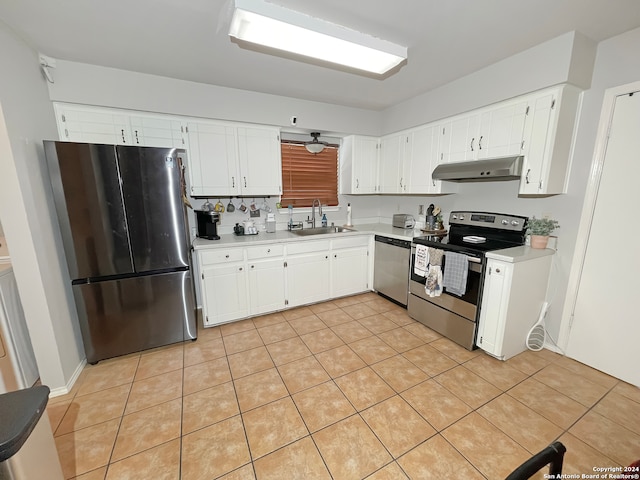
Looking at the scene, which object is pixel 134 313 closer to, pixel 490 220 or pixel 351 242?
pixel 351 242

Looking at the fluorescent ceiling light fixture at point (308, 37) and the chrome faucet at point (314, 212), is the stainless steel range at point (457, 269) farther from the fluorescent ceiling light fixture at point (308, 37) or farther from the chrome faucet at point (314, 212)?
the fluorescent ceiling light fixture at point (308, 37)

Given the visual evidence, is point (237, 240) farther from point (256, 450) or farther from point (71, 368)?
point (256, 450)

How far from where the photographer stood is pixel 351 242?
11.5 ft

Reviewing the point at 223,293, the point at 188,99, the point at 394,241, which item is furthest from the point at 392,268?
the point at 188,99

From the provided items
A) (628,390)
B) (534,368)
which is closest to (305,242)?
(534,368)

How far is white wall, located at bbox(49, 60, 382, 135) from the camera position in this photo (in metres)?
2.35

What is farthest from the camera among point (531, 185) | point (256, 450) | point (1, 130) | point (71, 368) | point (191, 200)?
point (191, 200)

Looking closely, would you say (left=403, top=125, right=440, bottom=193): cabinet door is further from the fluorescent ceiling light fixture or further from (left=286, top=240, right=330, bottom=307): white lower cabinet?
(left=286, top=240, right=330, bottom=307): white lower cabinet

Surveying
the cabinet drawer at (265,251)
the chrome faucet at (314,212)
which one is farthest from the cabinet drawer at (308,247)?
the chrome faucet at (314,212)

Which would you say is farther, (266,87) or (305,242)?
(305,242)

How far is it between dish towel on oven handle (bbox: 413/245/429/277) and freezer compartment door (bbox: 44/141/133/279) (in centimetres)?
276

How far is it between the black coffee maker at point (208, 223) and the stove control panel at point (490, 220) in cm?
271

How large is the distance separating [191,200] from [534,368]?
378cm

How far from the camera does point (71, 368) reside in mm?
2121
